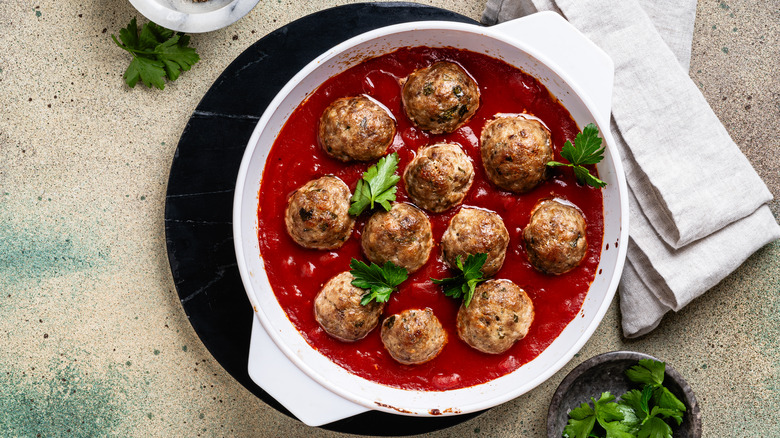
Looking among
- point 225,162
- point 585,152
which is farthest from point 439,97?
point 225,162

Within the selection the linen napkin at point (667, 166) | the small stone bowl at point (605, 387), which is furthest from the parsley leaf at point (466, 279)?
the linen napkin at point (667, 166)

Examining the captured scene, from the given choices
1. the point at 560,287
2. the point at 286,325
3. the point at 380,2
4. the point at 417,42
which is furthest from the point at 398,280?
the point at 380,2

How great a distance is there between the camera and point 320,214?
2562 millimetres

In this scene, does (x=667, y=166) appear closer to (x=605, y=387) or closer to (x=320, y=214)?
(x=605, y=387)

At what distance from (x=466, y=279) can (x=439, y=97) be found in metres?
0.79

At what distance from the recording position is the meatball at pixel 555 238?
2.62 meters

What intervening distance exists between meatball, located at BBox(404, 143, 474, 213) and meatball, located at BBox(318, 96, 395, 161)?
7.4 inches

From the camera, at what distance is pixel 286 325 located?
2.75 metres

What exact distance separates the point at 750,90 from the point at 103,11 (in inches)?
138

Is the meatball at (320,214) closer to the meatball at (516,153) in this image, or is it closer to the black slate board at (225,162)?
the black slate board at (225,162)

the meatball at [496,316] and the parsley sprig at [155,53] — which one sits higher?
the parsley sprig at [155,53]

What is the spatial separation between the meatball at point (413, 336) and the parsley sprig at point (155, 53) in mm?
1670

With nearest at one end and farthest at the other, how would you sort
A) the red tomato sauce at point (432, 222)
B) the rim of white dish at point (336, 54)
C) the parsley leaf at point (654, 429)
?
the rim of white dish at point (336, 54)
the red tomato sauce at point (432, 222)
the parsley leaf at point (654, 429)

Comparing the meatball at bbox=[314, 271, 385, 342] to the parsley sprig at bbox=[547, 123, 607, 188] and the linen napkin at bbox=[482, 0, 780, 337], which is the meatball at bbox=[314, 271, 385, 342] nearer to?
the parsley sprig at bbox=[547, 123, 607, 188]
